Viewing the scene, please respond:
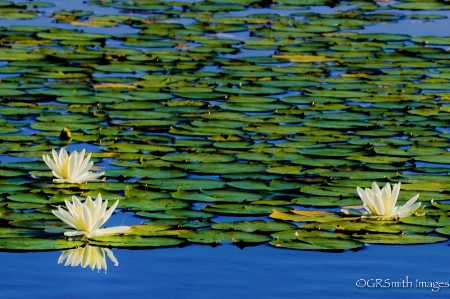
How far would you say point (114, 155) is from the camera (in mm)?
7031

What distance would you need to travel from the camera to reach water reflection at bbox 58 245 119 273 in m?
5.50

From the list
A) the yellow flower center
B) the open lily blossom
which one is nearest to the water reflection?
the yellow flower center

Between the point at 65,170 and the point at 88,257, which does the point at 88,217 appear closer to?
the point at 88,257

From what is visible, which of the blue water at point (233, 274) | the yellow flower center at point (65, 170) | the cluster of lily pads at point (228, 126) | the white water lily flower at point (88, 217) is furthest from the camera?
the yellow flower center at point (65, 170)

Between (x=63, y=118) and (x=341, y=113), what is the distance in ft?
5.42

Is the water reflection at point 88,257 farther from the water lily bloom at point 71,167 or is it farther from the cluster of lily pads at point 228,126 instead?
the water lily bloom at point 71,167

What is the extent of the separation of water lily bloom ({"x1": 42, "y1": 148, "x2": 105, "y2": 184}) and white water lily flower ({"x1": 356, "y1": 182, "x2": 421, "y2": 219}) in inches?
53.4

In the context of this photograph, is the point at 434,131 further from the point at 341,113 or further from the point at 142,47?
the point at 142,47

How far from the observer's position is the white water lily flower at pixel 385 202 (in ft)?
19.5

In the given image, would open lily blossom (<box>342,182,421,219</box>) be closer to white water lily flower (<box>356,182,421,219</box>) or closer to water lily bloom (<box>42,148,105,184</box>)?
white water lily flower (<box>356,182,421,219</box>)

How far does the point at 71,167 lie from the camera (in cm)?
647

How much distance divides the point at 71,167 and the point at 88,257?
996mm

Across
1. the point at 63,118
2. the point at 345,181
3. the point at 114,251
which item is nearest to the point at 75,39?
the point at 63,118

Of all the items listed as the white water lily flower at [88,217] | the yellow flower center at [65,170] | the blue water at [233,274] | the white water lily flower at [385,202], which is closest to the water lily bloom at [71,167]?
the yellow flower center at [65,170]
